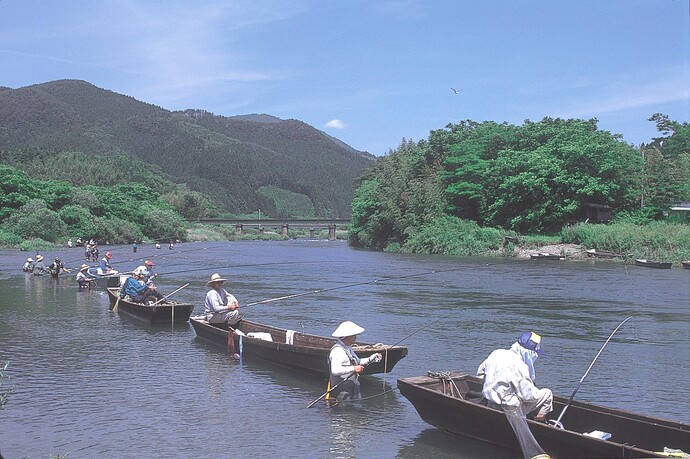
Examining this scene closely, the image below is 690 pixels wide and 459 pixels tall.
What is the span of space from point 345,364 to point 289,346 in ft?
9.91

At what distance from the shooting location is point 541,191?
62.9 meters

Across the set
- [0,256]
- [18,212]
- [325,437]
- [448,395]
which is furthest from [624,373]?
[18,212]

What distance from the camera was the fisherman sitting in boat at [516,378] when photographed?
9.62m

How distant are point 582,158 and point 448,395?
5524 cm

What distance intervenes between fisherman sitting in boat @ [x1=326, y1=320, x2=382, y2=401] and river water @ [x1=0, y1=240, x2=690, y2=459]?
0.38 meters

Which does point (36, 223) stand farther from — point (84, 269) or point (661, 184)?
point (661, 184)

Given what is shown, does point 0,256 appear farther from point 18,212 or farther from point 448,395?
point 448,395

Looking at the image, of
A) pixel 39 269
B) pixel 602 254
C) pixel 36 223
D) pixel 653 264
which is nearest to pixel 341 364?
pixel 39 269

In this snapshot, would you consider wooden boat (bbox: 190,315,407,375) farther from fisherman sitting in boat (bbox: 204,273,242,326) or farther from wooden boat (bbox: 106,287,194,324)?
Answer: wooden boat (bbox: 106,287,194,324)

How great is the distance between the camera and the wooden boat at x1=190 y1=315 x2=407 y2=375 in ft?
45.9

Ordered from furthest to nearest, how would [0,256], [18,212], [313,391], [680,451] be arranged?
1. [18,212]
2. [0,256]
3. [313,391]
4. [680,451]

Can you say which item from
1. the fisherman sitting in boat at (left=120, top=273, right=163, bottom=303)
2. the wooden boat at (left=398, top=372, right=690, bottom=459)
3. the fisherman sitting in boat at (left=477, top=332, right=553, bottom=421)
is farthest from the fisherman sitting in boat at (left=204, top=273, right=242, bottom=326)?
the fisherman sitting in boat at (left=477, top=332, right=553, bottom=421)

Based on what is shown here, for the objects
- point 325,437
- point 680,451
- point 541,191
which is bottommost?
point 325,437

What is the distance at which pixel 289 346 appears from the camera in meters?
15.4
